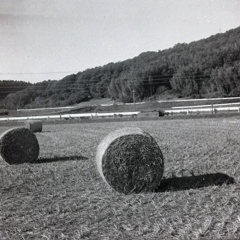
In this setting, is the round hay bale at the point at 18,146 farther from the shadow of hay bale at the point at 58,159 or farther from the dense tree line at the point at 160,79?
the dense tree line at the point at 160,79

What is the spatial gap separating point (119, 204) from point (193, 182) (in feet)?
7.29

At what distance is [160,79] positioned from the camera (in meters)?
84.0

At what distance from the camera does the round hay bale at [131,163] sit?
7.94 metres

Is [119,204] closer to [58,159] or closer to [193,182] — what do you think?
[193,182]

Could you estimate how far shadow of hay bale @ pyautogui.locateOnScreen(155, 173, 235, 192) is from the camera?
321 inches

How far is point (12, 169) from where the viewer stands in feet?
38.4

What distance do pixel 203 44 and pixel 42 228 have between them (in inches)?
3580

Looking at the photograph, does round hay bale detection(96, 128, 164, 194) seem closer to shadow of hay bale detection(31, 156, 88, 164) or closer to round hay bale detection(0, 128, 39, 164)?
shadow of hay bale detection(31, 156, 88, 164)

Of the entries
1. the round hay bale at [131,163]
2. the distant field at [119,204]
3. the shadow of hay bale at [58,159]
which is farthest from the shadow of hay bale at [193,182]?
the shadow of hay bale at [58,159]

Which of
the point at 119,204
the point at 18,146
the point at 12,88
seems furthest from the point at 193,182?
the point at 12,88

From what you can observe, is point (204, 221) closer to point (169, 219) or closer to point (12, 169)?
point (169, 219)

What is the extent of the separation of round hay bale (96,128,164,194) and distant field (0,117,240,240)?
0.25 m

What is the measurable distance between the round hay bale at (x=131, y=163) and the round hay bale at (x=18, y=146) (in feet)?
17.5

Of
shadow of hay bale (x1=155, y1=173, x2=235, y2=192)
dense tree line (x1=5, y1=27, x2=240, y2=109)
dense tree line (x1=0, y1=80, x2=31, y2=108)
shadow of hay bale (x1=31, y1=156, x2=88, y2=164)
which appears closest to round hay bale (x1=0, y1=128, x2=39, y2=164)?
shadow of hay bale (x1=31, y1=156, x2=88, y2=164)
